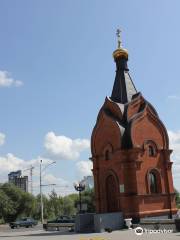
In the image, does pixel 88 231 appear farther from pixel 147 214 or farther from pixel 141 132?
pixel 141 132

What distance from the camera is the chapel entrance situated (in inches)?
1236

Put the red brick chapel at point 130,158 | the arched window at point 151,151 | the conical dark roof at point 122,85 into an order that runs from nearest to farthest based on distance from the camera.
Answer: the red brick chapel at point 130,158, the arched window at point 151,151, the conical dark roof at point 122,85

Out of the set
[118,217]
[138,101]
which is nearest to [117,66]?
[138,101]

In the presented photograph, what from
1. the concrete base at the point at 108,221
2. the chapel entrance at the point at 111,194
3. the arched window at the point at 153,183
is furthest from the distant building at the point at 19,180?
the concrete base at the point at 108,221

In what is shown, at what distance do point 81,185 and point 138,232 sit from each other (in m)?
8.64

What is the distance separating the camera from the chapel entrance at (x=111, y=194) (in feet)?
103

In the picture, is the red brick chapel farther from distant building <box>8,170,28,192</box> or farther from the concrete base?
distant building <box>8,170,28,192</box>

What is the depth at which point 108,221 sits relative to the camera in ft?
92.9

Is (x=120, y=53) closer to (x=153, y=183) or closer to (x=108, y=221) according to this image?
(x=153, y=183)

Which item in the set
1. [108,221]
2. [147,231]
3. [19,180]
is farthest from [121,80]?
[19,180]

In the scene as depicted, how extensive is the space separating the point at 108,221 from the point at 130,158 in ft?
16.8

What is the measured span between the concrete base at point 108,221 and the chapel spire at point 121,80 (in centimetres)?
963

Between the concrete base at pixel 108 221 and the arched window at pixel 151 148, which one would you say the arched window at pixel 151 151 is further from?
the concrete base at pixel 108 221

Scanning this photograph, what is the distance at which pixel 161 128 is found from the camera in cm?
3325
